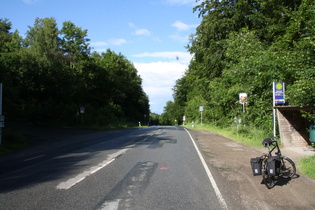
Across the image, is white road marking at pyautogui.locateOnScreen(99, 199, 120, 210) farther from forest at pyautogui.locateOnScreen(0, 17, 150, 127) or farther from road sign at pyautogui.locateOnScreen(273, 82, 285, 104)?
forest at pyautogui.locateOnScreen(0, 17, 150, 127)

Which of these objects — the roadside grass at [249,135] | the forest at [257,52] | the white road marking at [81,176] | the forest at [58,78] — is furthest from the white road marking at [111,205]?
the forest at [58,78]

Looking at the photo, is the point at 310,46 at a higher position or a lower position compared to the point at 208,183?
higher

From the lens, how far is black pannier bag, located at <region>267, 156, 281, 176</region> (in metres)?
6.36

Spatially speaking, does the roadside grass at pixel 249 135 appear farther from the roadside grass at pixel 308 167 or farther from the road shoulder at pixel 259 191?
the road shoulder at pixel 259 191

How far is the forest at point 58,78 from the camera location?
38500mm

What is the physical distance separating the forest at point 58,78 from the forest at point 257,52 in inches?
770

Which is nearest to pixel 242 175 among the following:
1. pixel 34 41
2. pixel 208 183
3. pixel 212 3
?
pixel 208 183

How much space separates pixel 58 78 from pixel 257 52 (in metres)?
33.4

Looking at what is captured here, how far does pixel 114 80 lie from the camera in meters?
58.8

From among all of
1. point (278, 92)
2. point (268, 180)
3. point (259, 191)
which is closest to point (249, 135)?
point (278, 92)

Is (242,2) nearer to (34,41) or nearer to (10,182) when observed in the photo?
(10,182)

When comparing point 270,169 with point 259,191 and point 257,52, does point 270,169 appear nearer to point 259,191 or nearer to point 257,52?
point 259,191

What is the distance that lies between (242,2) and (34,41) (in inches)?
1531

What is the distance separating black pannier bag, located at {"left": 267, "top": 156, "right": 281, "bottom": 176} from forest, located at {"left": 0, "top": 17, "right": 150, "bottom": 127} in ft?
105
